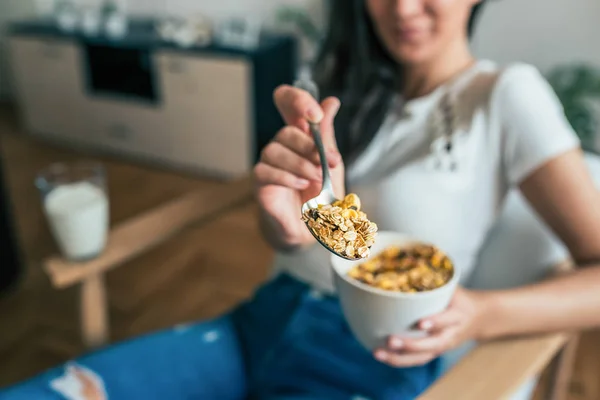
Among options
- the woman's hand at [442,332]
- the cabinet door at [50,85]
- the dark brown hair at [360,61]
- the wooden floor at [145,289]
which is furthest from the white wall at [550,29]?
the cabinet door at [50,85]

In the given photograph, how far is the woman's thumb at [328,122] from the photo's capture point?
286 millimetres

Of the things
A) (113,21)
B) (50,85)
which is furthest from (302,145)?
(50,85)

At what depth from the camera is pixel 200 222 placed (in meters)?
0.72

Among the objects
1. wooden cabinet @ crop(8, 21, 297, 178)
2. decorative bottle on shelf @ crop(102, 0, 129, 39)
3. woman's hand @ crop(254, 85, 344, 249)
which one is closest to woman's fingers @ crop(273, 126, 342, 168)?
woman's hand @ crop(254, 85, 344, 249)

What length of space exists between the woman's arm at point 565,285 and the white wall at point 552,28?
2.90ft

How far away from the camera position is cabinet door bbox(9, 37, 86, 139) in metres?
2.09

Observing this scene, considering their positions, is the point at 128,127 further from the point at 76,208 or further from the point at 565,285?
the point at 565,285

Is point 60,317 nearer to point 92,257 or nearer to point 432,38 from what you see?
point 92,257

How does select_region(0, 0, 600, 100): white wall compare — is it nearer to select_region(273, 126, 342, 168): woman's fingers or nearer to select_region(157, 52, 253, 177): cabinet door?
select_region(157, 52, 253, 177): cabinet door

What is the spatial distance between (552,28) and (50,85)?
5.85 feet

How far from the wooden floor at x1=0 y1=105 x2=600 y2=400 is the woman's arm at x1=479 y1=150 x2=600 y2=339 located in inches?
20.0

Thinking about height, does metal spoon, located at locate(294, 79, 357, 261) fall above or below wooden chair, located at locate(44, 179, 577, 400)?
above

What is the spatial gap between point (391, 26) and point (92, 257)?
406mm

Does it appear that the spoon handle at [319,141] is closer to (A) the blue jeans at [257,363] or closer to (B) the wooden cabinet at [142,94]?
(A) the blue jeans at [257,363]
